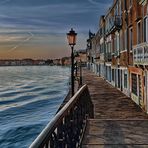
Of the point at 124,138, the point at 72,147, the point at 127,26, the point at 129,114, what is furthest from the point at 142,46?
the point at 72,147

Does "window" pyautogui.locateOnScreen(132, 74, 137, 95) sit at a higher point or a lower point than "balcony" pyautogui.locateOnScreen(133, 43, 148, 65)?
lower

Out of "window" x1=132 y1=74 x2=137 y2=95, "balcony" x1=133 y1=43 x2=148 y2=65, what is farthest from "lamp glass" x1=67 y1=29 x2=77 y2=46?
"window" x1=132 y1=74 x2=137 y2=95

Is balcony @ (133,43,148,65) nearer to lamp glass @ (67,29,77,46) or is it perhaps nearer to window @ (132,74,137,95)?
window @ (132,74,137,95)

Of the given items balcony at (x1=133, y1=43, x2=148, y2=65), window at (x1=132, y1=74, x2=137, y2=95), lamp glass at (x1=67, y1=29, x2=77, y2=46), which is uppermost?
lamp glass at (x1=67, y1=29, x2=77, y2=46)

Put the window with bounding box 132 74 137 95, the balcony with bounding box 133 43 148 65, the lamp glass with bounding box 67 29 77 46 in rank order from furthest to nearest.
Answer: the window with bounding box 132 74 137 95
the balcony with bounding box 133 43 148 65
the lamp glass with bounding box 67 29 77 46

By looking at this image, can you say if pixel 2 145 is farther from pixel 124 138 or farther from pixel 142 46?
pixel 124 138

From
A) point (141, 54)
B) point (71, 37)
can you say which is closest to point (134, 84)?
point (141, 54)

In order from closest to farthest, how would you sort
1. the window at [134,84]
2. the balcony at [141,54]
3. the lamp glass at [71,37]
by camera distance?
1. the lamp glass at [71,37]
2. the balcony at [141,54]
3. the window at [134,84]

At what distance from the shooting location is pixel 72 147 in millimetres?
6367

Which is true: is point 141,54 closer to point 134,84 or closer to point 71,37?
point 71,37

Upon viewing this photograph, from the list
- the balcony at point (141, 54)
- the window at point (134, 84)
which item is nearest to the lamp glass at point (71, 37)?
the balcony at point (141, 54)

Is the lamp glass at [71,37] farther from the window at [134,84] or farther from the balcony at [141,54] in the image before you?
the window at [134,84]

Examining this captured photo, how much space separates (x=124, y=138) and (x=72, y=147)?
2265 mm

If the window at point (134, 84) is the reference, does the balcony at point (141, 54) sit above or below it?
above
